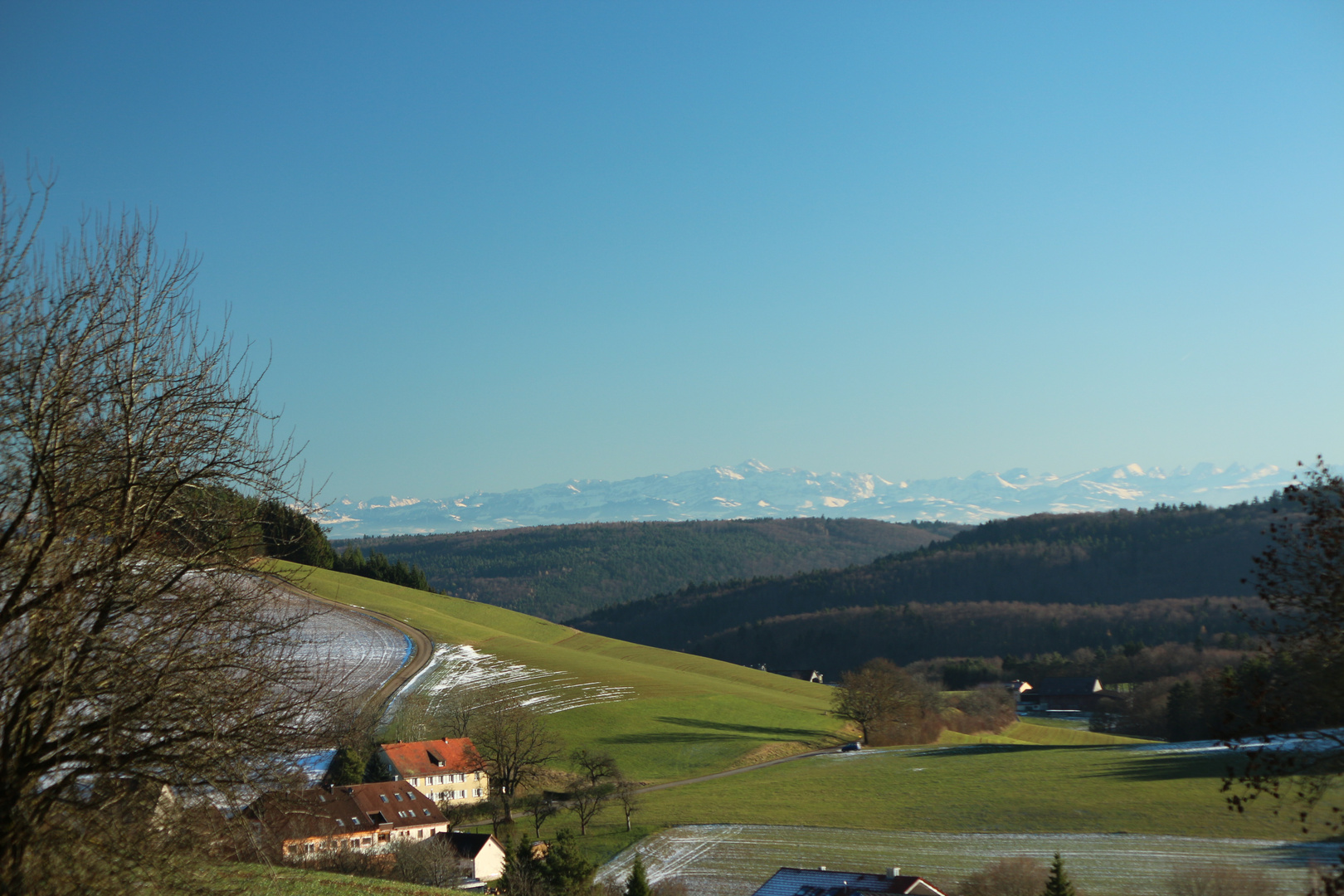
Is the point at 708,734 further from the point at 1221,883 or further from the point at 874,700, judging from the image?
the point at 1221,883

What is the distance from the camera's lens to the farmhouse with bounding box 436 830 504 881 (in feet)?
117

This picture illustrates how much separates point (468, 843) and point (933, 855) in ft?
62.6

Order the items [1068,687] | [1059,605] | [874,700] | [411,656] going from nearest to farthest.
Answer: [874,700] → [411,656] → [1068,687] → [1059,605]

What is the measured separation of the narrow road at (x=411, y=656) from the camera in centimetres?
6317

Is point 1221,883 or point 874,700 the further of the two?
point 874,700

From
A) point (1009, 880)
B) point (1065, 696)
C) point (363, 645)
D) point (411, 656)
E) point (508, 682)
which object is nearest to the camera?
point (1009, 880)

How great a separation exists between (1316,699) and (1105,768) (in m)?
46.1

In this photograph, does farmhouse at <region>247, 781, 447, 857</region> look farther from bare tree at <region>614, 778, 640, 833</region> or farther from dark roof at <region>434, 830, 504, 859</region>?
bare tree at <region>614, 778, 640, 833</region>

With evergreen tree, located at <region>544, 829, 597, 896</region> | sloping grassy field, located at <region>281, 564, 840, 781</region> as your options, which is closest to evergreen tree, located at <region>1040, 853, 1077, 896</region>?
evergreen tree, located at <region>544, 829, 597, 896</region>

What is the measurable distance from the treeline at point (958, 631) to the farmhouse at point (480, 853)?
3878 inches

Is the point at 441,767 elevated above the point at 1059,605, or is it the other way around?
the point at 441,767

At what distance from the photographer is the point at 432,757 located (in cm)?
5038

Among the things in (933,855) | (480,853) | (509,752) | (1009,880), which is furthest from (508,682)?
(1009,880)

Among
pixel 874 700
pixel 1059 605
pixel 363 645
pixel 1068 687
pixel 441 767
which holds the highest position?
pixel 363 645
